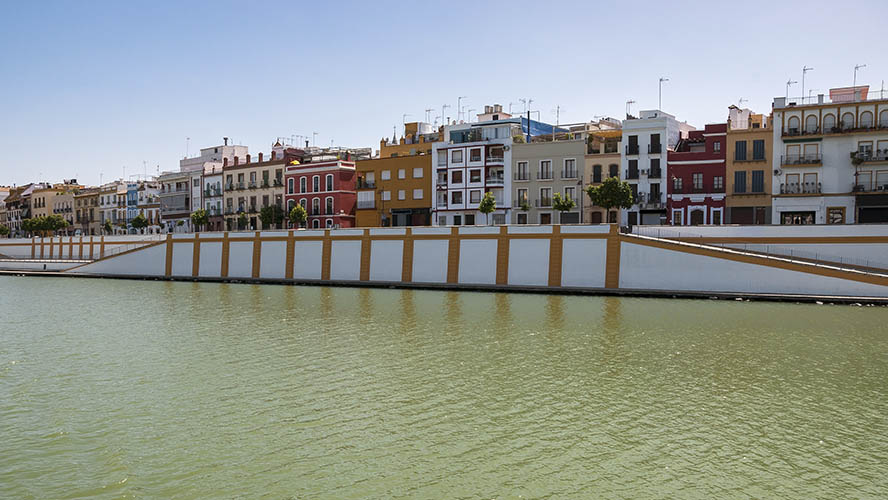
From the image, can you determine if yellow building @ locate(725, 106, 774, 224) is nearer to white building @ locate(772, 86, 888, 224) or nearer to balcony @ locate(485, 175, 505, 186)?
white building @ locate(772, 86, 888, 224)

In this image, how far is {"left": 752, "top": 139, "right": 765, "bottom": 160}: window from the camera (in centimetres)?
5328

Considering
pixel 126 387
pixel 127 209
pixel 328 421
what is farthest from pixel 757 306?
pixel 127 209

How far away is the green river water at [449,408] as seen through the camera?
11.6 m

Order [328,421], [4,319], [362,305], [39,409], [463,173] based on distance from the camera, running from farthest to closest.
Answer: [463,173]
[362,305]
[4,319]
[39,409]
[328,421]

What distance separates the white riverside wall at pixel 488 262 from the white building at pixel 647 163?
54.8 ft

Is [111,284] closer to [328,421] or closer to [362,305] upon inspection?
[362,305]

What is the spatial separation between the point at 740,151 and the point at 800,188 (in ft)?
16.9

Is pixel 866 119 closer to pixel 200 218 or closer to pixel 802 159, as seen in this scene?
pixel 802 159

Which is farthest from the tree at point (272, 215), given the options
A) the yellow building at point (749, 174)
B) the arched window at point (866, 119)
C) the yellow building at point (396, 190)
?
the arched window at point (866, 119)

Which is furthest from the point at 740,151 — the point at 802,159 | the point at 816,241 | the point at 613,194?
the point at 816,241

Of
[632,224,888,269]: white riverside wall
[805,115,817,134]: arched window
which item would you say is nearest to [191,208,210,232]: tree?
[632,224,888,269]: white riverside wall

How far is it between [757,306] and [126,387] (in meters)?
28.8

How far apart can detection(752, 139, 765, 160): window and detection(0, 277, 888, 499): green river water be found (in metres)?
25.7

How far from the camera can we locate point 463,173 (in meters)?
66.3
